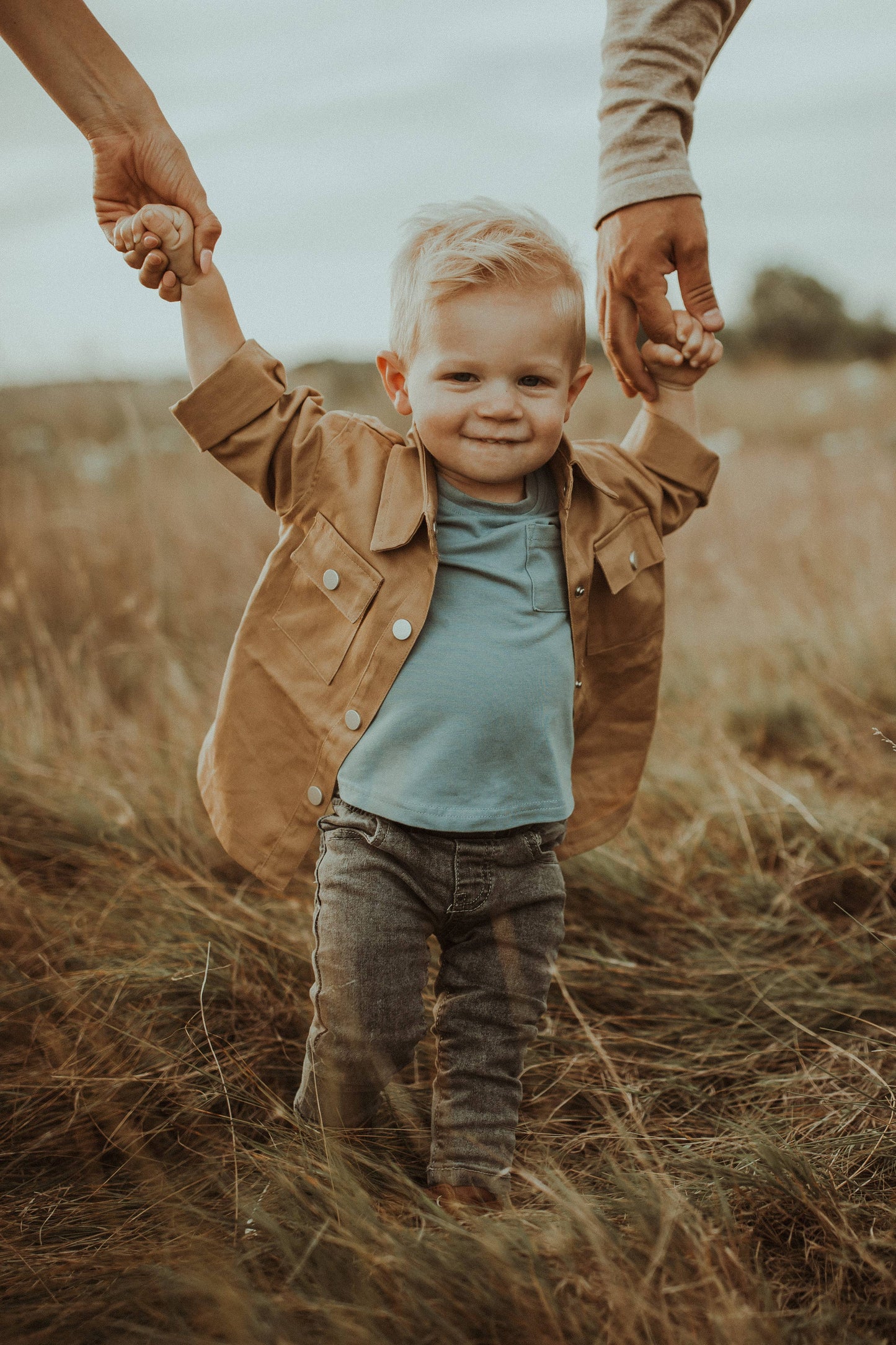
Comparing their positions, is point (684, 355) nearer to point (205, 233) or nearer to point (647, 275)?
point (647, 275)

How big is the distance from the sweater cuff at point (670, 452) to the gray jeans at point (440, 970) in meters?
0.70

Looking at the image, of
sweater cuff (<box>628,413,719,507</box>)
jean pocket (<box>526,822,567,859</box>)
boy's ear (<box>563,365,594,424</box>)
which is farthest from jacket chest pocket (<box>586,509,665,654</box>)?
jean pocket (<box>526,822,567,859</box>)

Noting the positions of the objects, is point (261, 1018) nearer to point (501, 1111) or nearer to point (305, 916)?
point (305, 916)

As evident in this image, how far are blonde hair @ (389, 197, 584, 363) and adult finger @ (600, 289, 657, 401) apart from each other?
0.18 meters

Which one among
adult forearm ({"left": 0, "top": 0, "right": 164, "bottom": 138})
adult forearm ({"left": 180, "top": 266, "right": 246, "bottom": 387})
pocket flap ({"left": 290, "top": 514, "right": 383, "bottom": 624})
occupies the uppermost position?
adult forearm ({"left": 0, "top": 0, "right": 164, "bottom": 138})

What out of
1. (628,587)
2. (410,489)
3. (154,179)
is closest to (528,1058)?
(628,587)

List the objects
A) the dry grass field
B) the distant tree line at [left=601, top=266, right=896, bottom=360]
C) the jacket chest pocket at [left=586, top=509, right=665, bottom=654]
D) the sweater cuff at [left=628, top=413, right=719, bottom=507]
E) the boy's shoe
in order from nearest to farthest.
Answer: the dry grass field
the boy's shoe
the jacket chest pocket at [left=586, top=509, right=665, bottom=654]
the sweater cuff at [left=628, top=413, right=719, bottom=507]
the distant tree line at [left=601, top=266, right=896, bottom=360]

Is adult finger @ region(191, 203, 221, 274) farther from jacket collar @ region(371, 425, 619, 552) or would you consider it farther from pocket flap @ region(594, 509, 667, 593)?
pocket flap @ region(594, 509, 667, 593)

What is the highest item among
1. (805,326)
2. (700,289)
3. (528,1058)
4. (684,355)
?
(700,289)

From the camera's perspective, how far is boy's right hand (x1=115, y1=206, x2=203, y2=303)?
1.57 m

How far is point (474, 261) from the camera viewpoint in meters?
1.55

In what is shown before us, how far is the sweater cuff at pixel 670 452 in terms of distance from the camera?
Result: 1888 millimetres

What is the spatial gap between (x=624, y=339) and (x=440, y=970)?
46.2 inches

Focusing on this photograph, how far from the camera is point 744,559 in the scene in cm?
505
